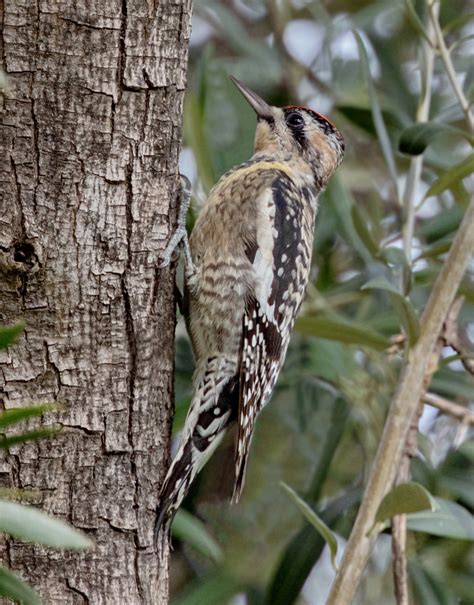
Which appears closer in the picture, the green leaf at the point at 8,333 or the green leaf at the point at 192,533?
the green leaf at the point at 8,333

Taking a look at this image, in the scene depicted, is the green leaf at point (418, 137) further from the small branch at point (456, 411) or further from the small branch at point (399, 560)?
the small branch at point (399, 560)

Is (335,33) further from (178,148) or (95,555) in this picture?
(95,555)

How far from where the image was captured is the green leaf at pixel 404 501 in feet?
7.25

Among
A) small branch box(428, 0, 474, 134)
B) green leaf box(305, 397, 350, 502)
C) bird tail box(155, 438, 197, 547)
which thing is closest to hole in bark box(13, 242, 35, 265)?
bird tail box(155, 438, 197, 547)

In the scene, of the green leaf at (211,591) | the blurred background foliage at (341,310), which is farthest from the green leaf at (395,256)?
the green leaf at (211,591)

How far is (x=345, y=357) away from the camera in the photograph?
11.0 ft

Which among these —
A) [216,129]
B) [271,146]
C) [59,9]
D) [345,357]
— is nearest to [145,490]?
[59,9]

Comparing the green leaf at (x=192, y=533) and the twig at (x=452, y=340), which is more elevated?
the twig at (x=452, y=340)

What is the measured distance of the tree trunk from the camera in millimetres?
1942

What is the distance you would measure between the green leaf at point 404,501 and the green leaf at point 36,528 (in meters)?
1.19

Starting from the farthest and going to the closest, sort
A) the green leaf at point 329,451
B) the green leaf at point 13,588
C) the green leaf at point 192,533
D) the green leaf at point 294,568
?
the green leaf at point 329,451, the green leaf at point 294,568, the green leaf at point 192,533, the green leaf at point 13,588

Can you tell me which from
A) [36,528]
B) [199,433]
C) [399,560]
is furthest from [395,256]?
[36,528]

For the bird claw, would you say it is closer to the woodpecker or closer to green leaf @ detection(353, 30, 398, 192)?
the woodpecker

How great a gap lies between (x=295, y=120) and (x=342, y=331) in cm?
87
